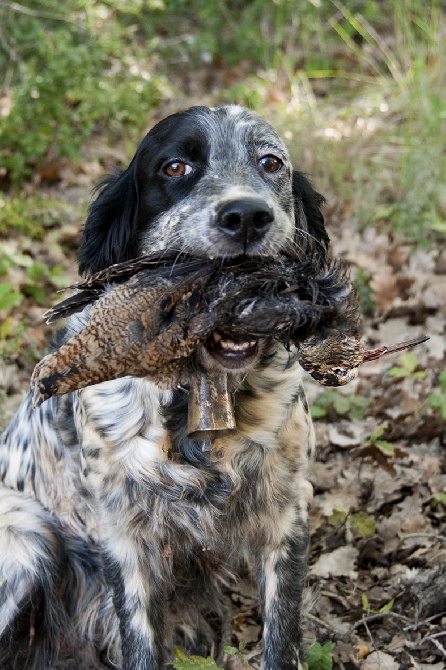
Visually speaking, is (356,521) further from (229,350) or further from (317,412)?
(229,350)

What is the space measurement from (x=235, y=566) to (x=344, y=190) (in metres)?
3.61

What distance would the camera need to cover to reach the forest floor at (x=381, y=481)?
3.22m

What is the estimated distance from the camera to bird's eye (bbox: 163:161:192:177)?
3031mm

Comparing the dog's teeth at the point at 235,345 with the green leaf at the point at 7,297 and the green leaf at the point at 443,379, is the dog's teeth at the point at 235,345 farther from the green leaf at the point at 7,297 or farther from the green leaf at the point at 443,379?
the green leaf at the point at 7,297

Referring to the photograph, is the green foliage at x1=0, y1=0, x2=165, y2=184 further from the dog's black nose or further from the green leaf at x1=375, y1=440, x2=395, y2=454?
the dog's black nose

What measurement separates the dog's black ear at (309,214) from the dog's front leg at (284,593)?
949 millimetres

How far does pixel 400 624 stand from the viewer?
10.6ft

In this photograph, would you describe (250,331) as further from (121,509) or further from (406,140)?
(406,140)

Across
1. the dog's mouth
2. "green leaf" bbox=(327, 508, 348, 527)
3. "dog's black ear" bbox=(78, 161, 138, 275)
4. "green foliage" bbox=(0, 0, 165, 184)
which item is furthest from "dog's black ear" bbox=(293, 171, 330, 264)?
"green foliage" bbox=(0, 0, 165, 184)

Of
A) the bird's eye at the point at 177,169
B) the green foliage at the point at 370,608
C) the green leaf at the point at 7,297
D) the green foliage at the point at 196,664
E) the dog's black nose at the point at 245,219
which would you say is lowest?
the green foliage at the point at 370,608

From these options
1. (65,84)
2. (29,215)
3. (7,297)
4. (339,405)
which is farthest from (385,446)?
(65,84)

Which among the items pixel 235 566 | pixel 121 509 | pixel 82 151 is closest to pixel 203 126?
pixel 121 509

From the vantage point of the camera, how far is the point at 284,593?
3045 millimetres

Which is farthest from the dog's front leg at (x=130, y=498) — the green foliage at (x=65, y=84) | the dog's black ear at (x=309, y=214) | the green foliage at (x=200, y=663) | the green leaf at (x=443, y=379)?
the green foliage at (x=65, y=84)
